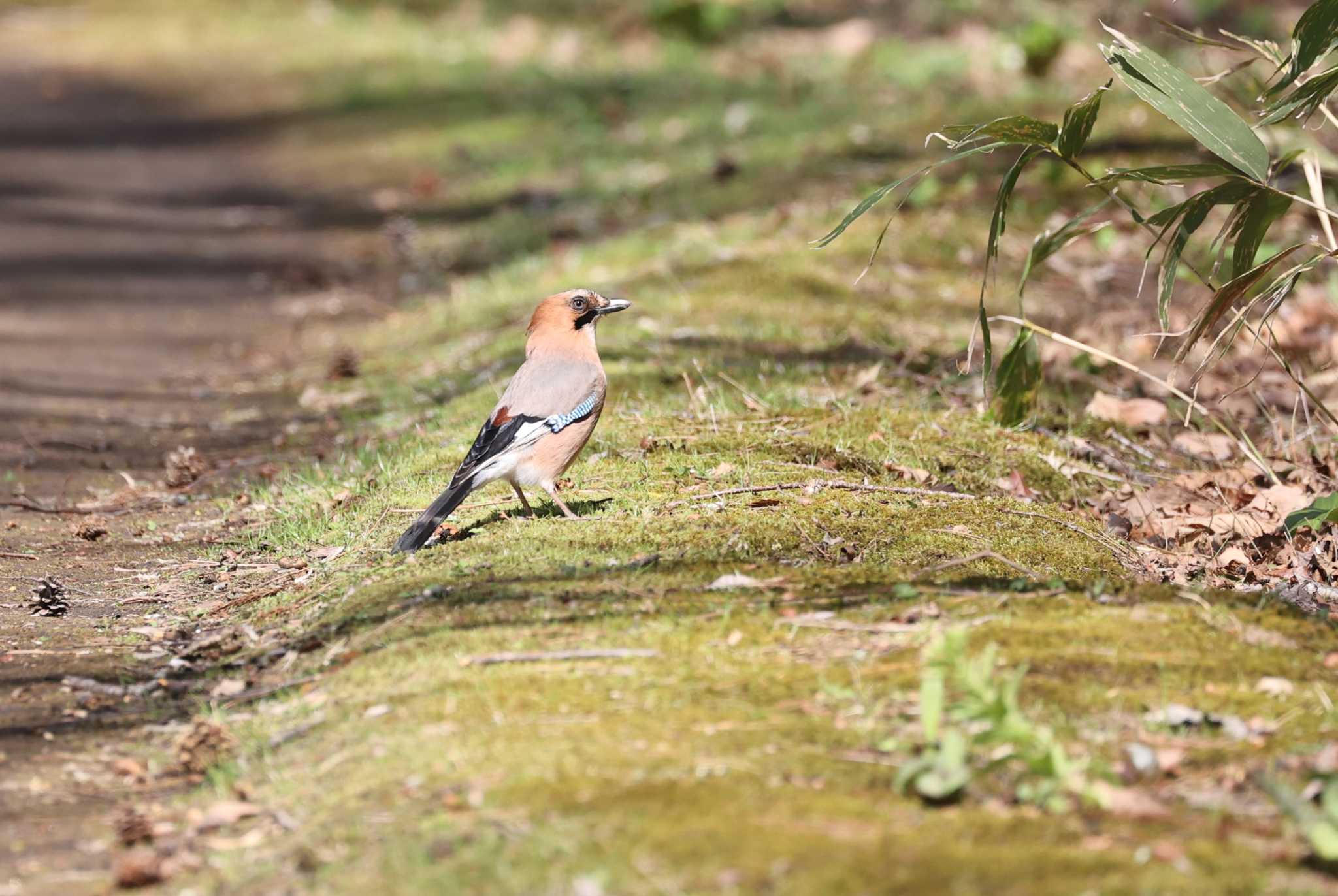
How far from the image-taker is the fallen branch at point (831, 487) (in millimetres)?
4965

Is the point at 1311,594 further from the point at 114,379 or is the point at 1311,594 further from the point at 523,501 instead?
the point at 114,379

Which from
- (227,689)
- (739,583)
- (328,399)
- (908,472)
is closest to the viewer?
(227,689)

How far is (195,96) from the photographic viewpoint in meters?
16.5

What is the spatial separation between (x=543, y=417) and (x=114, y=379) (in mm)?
4434

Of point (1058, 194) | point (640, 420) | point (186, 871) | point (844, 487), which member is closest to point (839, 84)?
point (1058, 194)

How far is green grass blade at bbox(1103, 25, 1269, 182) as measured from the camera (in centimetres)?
428

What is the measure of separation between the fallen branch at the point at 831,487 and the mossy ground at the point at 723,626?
0.16 feet

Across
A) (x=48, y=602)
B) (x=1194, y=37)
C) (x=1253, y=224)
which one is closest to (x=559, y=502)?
(x=48, y=602)

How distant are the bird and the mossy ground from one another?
129mm

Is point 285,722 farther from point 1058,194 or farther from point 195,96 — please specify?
point 195,96


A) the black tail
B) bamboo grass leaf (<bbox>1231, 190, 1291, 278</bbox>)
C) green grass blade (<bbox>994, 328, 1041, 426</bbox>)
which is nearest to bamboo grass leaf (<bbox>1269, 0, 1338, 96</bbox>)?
bamboo grass leaf (<bbox>1231, 190, 1291, 278</bbox>)

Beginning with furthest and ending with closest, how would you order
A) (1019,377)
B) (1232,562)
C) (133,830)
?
(1019,377)
(1232,562)
(133,830)

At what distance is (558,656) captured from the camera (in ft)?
12.1

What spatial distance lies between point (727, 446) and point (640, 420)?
0.62 meters
